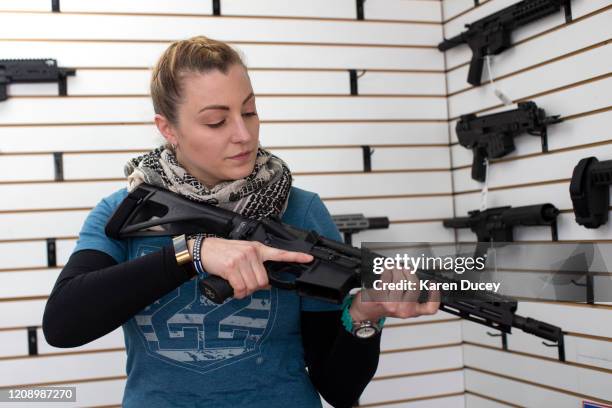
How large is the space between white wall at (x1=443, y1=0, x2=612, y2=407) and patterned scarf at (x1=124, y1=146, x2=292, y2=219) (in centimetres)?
142

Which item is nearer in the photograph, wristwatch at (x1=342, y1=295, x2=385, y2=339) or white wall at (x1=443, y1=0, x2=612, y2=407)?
wristwatch at (x1=342, y1=295, x2=385, y2=339)

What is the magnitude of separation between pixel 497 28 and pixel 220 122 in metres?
1.85

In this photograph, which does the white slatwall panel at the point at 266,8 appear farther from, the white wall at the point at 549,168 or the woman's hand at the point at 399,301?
the woman's hand at the point at 399,301

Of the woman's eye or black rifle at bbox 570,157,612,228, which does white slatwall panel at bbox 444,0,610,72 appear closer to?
black rifle at bbox 570,157,612,228

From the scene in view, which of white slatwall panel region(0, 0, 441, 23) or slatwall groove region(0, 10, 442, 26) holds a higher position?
white slatwall panel region(0, 0, 441, 23)

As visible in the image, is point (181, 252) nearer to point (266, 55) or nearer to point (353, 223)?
point (353, 223)

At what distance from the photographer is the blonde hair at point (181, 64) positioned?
59.5 inches

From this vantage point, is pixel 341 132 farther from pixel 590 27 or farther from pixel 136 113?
pixel 590 27

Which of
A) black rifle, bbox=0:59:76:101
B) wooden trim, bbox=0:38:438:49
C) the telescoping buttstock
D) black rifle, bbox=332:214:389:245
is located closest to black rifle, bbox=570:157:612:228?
the telescoping buttstock

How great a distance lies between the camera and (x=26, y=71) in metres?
2.74

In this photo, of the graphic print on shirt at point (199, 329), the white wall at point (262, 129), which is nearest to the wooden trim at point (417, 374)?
the white wall at point (262, 129)

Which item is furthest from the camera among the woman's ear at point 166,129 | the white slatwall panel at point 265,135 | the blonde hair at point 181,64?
the white slatwall panel at point 265,135

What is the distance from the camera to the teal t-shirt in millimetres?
1475

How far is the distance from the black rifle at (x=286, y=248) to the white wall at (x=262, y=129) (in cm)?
146
